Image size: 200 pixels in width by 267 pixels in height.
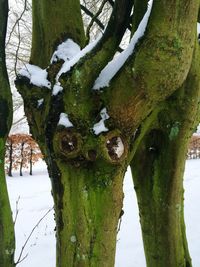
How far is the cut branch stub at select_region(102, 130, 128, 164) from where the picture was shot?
68.4 inches

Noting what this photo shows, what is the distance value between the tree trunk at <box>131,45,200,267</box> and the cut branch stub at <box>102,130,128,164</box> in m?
0.68

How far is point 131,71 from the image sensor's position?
1691 mm

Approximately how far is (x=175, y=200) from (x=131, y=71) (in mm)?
1220

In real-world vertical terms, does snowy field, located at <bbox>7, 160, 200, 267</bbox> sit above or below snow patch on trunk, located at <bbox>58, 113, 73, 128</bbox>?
below

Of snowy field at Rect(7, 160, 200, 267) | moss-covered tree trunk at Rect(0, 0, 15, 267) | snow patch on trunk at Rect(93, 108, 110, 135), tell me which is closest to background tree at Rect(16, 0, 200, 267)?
snow patch on trunk at Rect(93, 108, 110, 135)

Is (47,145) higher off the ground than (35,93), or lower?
lower

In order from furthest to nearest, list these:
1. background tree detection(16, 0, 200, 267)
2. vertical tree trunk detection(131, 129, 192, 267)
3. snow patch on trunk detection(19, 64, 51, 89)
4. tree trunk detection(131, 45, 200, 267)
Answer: vertical tree trunk detection(131, 129, 192, 267), tree trunk detection(131, 45, 200, 267), snow patch on trunk detection(19, 64, 51, 89), background tree detection(16, 0, 200, 267)

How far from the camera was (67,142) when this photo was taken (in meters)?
1.77

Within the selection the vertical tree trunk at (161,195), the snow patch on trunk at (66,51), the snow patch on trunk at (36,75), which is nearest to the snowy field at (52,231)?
the vertical tree trunk at (161,195)

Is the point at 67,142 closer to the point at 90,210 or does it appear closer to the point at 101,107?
the point at 101,107

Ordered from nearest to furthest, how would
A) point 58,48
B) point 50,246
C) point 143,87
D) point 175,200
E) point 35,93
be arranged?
point 143,87 → point 35,93 → point 58,48 → point 175,200 → point 50,246

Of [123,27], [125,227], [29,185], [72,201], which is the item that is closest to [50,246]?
[125,227]

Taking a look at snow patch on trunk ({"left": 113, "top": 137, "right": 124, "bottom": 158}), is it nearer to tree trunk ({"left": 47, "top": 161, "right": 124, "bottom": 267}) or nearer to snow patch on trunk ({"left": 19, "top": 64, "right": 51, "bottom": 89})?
tree trunk ({"left": 47, "top": 161, "right": 124, "bottom": 267})

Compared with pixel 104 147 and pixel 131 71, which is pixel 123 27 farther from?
pixel 104 147
